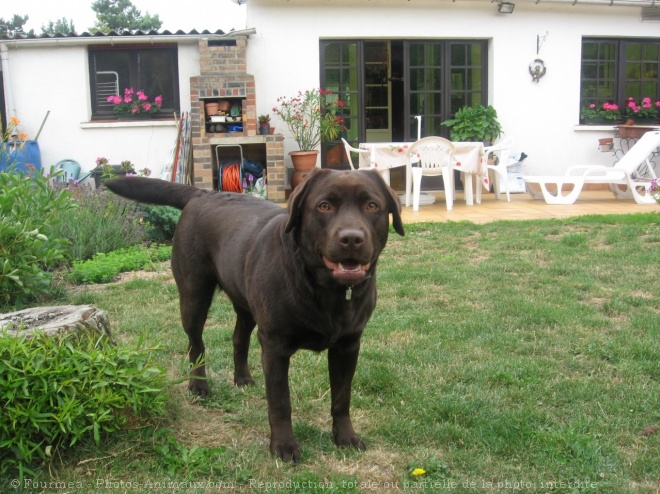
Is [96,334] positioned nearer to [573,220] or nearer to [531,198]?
[573,220]

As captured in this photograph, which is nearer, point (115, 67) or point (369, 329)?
point (369, 329)

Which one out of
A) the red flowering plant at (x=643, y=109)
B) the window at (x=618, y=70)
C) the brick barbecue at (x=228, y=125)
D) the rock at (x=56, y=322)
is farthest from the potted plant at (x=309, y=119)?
the rock at (x=56, y=322)

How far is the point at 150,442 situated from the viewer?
9.18ft

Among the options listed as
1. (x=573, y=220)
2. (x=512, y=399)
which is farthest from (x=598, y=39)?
(x=512, y=399)

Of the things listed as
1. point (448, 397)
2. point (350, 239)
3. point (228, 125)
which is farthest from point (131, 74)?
point (350, 239)

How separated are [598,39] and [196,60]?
287 inches

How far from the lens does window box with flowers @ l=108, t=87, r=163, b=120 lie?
11.5m

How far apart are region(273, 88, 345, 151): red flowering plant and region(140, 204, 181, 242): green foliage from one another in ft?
13.9

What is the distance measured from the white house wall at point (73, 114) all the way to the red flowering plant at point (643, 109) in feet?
25.9

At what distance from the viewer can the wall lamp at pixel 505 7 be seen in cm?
1183

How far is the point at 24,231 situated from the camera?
4016 mm

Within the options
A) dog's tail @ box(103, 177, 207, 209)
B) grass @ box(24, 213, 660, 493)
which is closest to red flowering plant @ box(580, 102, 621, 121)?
grass @ box(24, 213, 660, 493)

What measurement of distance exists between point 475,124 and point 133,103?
5821mm

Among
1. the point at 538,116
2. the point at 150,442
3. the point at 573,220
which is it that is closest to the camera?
the point at 150,442
